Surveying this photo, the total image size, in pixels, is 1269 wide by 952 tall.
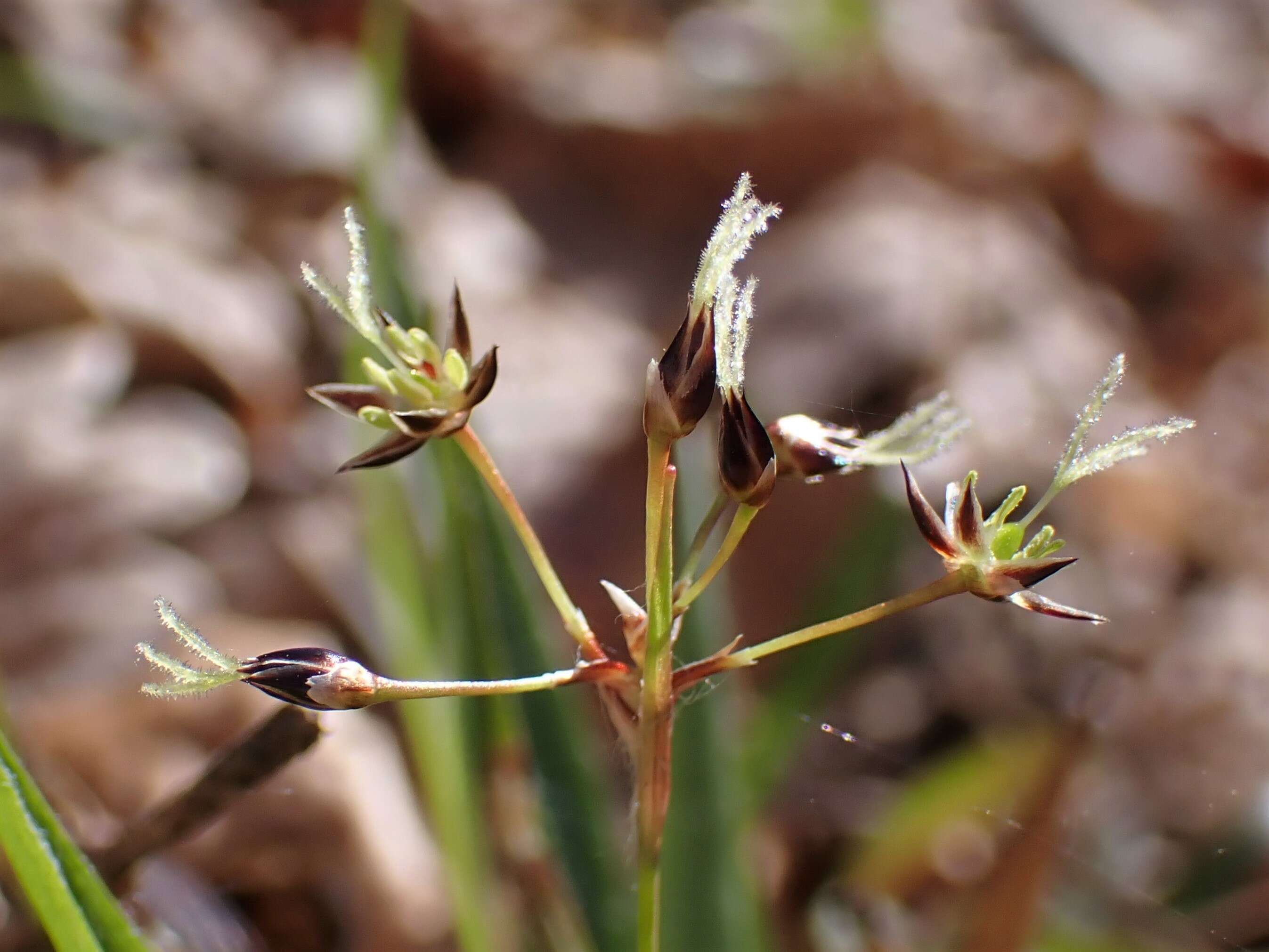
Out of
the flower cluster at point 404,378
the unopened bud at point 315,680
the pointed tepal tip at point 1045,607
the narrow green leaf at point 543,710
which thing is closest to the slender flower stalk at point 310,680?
the unopened bud at point 315,680

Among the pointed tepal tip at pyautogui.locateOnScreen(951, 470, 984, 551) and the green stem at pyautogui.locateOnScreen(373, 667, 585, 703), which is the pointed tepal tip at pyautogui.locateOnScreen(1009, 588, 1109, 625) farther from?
the green stem at pyautogui.locateOnScreen(373, 667, 585, 703)

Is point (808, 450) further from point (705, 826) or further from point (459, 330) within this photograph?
point (705, 826)

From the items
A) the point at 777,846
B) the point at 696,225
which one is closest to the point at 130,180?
the point at 696,225

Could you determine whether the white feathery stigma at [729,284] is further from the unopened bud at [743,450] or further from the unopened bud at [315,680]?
the unopened bud at [315,680]

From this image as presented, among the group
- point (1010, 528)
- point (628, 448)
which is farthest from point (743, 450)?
point (628, 448)

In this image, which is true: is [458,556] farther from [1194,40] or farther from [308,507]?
[1194,40]

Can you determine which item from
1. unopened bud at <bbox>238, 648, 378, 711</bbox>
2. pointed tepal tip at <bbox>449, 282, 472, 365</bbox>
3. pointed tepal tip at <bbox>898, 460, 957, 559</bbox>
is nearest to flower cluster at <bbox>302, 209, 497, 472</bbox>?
pointed tepal tip at <bbox>449, 282, 472, 365</bbox>
